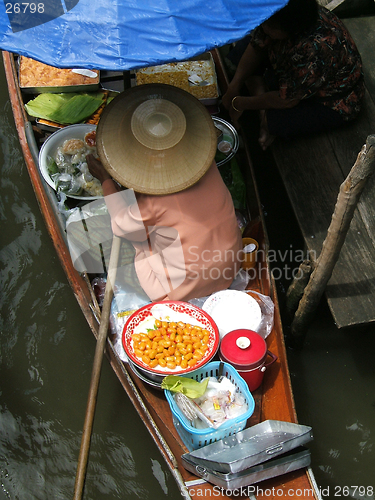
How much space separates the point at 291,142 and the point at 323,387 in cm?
219

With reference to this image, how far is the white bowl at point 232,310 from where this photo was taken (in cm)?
320

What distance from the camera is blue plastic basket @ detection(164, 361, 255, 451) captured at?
2.60 metres

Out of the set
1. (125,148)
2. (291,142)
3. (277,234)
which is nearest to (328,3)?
(291,142)

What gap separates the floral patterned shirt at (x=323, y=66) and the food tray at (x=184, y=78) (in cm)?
67

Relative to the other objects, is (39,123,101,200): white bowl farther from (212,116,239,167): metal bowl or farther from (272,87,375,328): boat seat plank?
(272,87,375,328): boat seat plank

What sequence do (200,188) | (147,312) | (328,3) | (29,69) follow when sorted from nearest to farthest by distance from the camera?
(200,188), (147,312), (29,69), (328,3)

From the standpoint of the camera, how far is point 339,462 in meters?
3.59

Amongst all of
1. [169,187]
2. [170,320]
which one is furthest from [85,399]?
[169,187]

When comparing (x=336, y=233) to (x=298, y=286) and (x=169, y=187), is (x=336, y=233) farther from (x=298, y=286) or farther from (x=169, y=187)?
(x=169, y=187)

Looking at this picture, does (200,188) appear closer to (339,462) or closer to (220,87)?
(220,87)

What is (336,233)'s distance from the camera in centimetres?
284

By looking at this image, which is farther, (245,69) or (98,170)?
(245,69)

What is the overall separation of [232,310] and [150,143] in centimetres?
135

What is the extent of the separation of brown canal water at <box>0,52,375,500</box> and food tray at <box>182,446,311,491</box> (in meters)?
1.13
